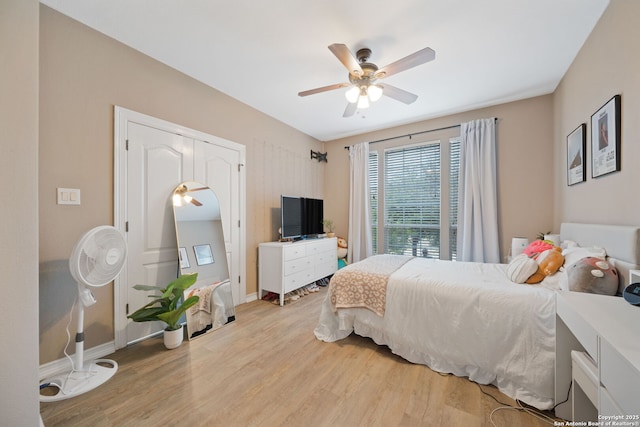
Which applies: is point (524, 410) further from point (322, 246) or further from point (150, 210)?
point (150, 210)

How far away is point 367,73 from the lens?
2109mm

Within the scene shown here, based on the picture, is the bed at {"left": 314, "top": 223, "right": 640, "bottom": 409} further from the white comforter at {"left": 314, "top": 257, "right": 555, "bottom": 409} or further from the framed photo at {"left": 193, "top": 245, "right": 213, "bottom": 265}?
the framed photo at {"left": 193, "top": 245, "right": 213, "bottom": 265}

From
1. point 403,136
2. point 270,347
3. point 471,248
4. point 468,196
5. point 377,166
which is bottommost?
point 270,347

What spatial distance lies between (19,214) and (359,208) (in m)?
3.83

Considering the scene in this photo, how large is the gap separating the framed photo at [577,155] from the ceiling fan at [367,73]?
1548 mm

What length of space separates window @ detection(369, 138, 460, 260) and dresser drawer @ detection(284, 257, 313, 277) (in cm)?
144

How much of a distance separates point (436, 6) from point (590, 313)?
2.08m

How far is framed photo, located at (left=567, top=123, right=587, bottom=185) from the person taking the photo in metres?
2.12

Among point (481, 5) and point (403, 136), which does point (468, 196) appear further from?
point (481, 5)

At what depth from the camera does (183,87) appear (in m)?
2.55

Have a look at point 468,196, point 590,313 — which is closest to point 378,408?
point 590,313

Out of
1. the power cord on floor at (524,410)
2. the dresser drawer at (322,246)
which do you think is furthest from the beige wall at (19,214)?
the dresser drawer at (322,246)

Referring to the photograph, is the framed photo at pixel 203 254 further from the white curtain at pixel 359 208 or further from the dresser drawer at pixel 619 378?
the dresser drawer at pixel 619 378

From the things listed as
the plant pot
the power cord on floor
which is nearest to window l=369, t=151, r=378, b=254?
the power cord on floor
